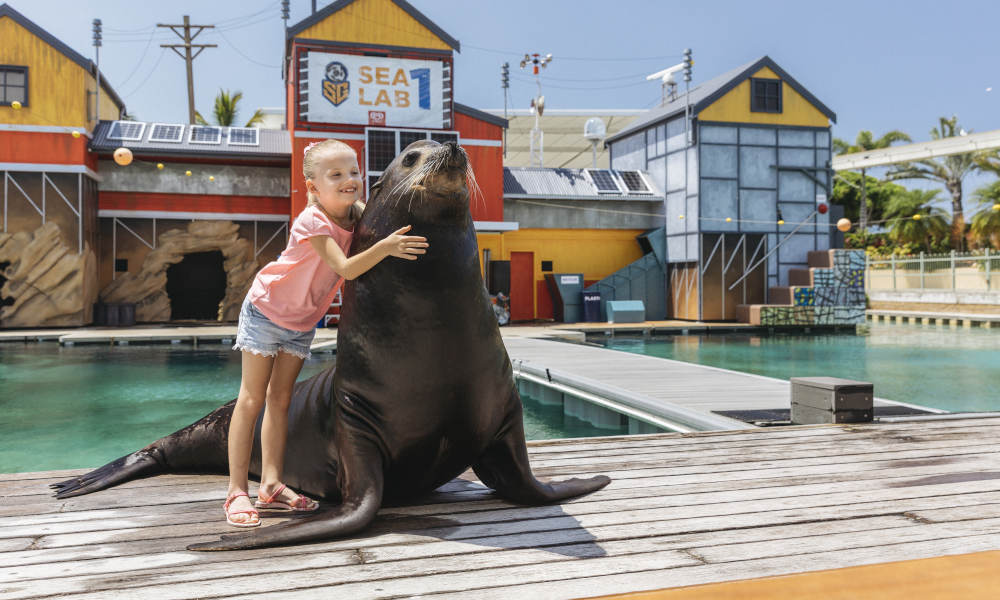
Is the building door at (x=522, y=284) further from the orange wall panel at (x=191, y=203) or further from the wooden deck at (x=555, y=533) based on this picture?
the wooden deck at (x=555, y=533)

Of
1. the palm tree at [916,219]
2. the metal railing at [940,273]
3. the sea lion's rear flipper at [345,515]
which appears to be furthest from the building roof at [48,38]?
the palm tree at [916,219]

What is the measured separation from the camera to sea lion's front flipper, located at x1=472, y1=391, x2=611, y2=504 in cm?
247

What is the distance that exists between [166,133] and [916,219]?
89.1 ft

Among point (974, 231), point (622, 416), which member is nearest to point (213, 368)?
point (622, 416)

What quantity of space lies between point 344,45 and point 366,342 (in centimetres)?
1480

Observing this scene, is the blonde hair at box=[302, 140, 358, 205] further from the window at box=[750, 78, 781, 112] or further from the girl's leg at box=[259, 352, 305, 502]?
the window at box=[750, 78, 781, 112]

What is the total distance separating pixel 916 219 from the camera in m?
29.0

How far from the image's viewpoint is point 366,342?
2268 mm

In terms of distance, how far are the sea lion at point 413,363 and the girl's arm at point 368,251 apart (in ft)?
0.25

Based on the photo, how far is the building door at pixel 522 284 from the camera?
20.1 metres

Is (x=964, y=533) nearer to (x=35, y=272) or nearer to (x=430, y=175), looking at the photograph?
(x=430, y=175)

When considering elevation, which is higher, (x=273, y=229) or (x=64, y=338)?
(x=273, y=229)

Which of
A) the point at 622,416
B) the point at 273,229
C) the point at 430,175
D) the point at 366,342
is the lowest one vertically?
the point at 622,416

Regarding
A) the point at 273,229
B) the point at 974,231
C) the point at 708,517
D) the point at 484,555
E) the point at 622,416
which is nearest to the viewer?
the point at 484,555
